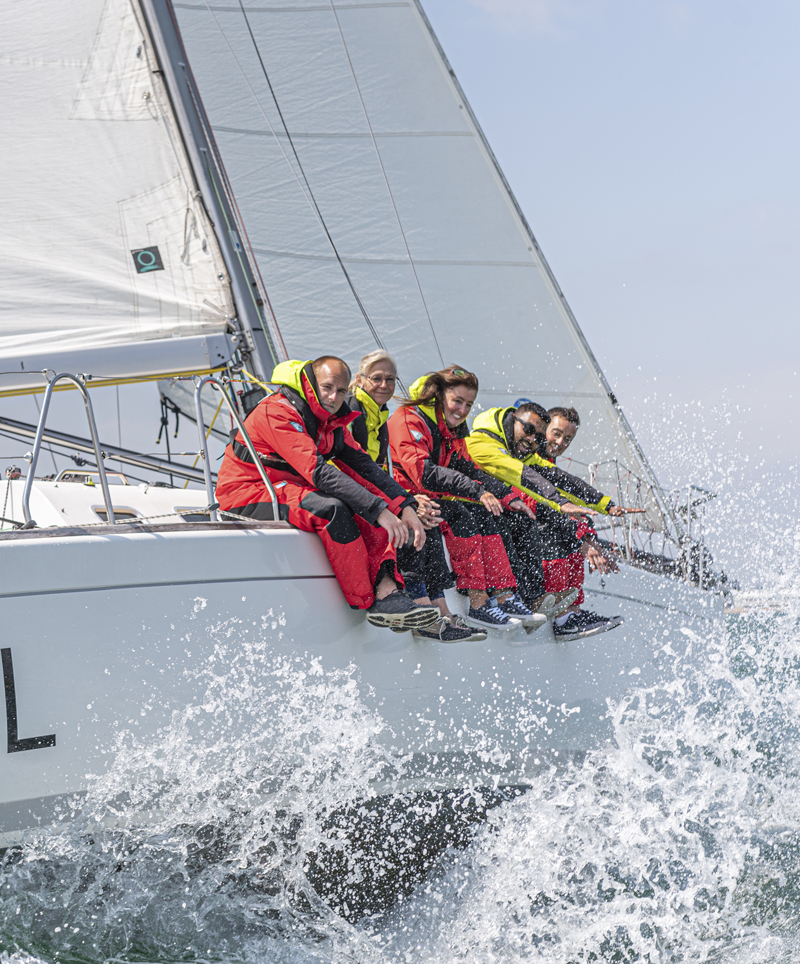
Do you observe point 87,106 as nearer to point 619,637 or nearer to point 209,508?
point 209,508

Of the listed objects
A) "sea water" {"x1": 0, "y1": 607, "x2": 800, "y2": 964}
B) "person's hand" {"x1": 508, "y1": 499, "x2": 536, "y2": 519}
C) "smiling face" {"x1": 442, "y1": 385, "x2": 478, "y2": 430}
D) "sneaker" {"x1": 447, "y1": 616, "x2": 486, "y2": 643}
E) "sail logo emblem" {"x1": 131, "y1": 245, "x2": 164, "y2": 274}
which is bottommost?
"sea water" {"x1": 0, "y1": 607, "x2": 800, "y2": 964}

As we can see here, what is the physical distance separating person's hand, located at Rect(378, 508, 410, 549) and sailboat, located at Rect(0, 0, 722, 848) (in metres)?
0.22

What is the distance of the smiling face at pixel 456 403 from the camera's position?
3471 millimetres

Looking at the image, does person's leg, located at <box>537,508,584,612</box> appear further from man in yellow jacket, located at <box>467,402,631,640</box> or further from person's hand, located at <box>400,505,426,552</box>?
person's hand, located at <box>400,505,426,552</box>

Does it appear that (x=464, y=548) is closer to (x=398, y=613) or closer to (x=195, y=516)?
(x=398, y=613)

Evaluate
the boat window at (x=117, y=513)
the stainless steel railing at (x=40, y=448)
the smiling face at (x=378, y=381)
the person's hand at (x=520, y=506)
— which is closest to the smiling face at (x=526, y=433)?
the person's hand at (x=520, y=506)

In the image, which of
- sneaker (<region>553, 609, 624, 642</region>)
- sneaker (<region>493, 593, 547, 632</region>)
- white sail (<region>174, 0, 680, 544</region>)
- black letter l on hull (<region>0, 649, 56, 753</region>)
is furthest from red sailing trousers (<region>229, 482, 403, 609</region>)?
white sail (<region>174, 0, 680, 544</region>)

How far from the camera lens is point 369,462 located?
308 cm

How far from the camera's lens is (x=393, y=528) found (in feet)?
9.20

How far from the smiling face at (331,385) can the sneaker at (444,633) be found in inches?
30.2

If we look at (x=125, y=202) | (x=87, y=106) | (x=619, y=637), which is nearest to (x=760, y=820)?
(x=619, y=637)

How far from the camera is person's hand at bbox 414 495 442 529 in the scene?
3102 millimetres

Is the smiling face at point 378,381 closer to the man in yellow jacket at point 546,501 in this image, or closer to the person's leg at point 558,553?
the man in yellow jacket at point 546,501

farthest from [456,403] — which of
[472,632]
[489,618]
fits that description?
[472,632]
